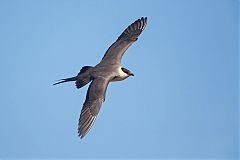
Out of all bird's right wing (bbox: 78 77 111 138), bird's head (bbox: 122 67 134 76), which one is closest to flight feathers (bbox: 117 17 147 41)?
bird's head (bbox: 122 67 134 76)

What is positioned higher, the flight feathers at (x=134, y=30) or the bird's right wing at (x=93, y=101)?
the flight feathers at (x=134, y=30)

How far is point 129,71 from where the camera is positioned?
53.7 ft

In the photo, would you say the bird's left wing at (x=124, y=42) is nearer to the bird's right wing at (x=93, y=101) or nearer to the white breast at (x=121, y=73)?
the white breast at (x=121, y=73)

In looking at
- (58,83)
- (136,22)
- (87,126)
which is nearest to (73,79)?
(58,83)

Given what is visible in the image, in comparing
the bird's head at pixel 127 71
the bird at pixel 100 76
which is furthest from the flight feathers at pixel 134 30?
the bird's head at pixel 127 71

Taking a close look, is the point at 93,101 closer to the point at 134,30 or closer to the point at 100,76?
the point at 100,76

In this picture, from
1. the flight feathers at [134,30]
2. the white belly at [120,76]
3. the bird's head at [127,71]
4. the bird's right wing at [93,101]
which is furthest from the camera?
the flight feathers at [134,30]

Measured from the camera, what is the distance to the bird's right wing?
14.7m

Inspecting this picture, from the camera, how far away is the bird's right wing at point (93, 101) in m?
14.7

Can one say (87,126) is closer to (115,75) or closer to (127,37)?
(115,75)

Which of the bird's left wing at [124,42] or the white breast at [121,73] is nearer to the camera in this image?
the white breast at [121,73]

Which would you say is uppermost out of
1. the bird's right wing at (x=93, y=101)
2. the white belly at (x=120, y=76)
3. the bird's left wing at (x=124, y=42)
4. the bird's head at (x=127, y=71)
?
the bird's left wing at (x=124, y=42)

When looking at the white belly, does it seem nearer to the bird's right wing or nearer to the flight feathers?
the bird's right wing

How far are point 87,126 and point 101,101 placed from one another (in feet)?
2.50
